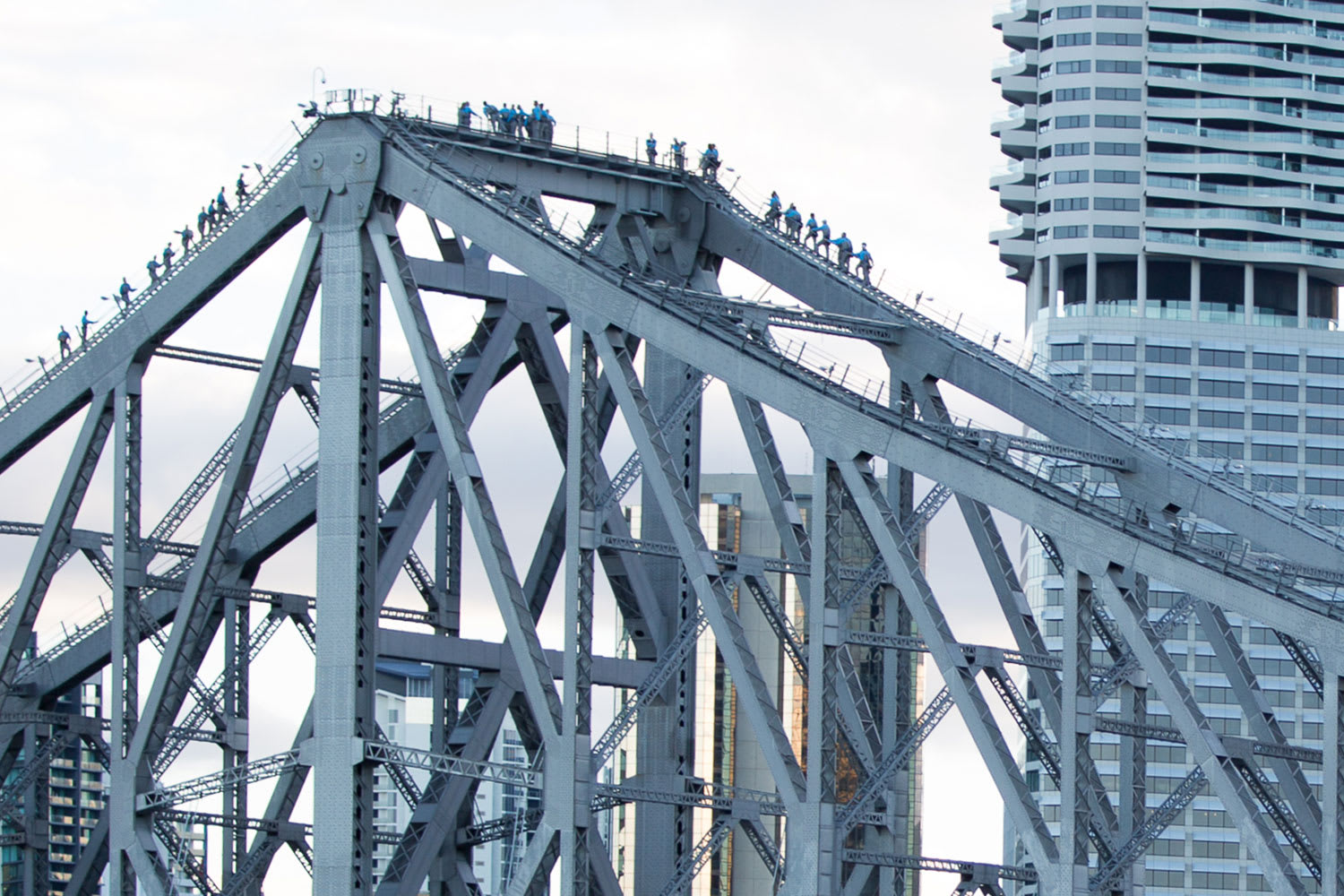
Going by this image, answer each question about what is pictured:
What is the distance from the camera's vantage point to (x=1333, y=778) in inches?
2574

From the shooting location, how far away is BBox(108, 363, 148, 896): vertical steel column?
89750mm

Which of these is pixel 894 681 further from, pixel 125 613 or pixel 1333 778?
pixel 1333 778

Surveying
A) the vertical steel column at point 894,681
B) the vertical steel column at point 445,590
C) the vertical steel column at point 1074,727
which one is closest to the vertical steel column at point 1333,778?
the vertical steel column at point 1074,727

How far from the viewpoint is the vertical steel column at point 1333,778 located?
6512 centimetres

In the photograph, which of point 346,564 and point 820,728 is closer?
point 820,728

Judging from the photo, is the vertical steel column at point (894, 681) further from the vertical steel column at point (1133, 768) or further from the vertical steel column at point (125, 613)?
the vertical steel column at point (125, 613)

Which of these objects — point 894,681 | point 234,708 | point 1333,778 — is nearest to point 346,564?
point 234,708

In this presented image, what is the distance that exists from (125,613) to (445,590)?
9462mm

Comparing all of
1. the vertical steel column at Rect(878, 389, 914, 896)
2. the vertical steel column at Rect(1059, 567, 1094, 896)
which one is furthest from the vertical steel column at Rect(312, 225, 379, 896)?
the vertical steel column at Rect(1059, 567, 1094, 896)

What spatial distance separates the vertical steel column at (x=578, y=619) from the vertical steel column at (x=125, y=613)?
1557cm

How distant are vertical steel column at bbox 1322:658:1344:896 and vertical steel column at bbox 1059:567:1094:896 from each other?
5840mm

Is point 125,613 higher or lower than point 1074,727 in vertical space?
higher

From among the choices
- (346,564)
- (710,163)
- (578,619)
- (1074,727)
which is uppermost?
(710,163)

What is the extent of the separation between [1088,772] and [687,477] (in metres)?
25.2
